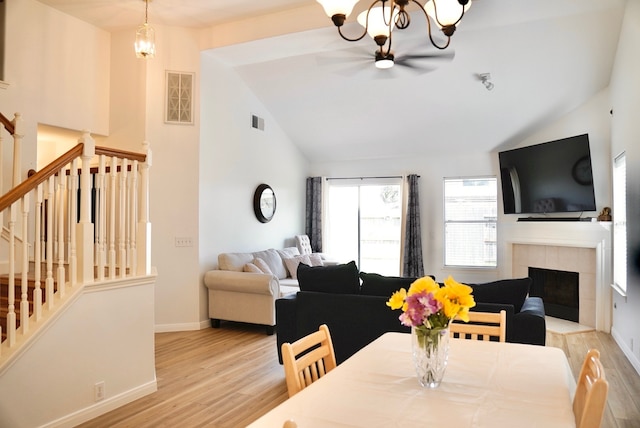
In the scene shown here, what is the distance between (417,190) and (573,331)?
3.39 metres

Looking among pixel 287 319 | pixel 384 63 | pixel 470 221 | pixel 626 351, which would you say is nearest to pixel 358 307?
pixel 287 319

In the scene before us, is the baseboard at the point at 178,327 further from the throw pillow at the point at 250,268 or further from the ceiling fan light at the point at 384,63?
the ceiling fan light at the point at 384,63

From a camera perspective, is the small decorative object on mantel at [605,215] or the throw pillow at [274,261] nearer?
the small decorative object on mantel at [605,215]

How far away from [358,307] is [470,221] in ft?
15.8

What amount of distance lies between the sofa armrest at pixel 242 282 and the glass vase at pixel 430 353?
3.79 metres

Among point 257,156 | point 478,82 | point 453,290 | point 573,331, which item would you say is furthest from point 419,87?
point 453,290

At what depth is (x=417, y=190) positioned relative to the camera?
8.30 metres

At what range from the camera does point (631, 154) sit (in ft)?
14.9

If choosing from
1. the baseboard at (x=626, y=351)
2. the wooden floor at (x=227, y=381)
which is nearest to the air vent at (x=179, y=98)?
the wooden floor at (x=227, y=381)

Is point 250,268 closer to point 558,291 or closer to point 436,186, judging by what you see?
point 436,186

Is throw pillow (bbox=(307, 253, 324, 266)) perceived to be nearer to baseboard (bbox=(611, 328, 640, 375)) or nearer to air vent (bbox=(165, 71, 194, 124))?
air vent (bbox=(165, 71, 194, 124))

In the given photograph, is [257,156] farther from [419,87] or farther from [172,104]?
[419,87]

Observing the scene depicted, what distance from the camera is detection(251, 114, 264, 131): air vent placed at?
282 inches

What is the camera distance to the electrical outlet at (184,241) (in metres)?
5.85
